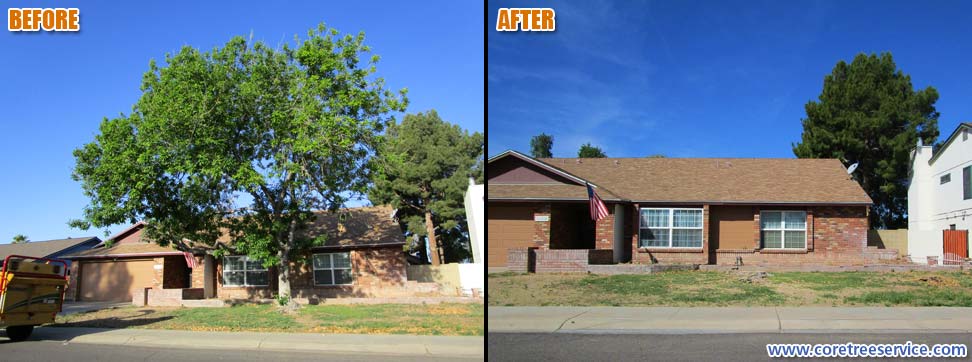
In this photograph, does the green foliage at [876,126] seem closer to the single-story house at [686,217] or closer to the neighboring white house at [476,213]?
the single-story house at [686,217]

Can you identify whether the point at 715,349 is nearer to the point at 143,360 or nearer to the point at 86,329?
the point at 143,360

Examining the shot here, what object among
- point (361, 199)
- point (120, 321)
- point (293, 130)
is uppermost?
point (293, 130)

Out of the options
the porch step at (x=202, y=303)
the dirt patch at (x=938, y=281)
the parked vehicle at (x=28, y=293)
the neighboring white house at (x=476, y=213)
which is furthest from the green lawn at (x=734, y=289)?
the porch step at (x=202, y=303)

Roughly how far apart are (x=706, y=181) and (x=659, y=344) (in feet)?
66.1

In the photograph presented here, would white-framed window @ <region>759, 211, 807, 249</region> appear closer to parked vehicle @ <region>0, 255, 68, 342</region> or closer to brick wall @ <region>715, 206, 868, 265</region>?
brick wall @ <region>715, 206, 868, 265</region>

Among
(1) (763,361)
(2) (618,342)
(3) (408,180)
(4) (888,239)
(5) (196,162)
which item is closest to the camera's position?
(1) (763,361)

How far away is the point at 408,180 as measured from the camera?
44.4 m

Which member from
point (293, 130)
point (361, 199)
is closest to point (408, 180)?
point (361, 199)

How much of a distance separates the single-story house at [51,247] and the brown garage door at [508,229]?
1370 inches

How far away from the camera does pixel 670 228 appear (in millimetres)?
28516

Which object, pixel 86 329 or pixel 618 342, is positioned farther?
pixel 86 329

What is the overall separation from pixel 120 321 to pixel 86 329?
2304 mm

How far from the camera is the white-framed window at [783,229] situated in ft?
93.6

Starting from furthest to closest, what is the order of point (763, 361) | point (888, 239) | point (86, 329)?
point (888, 239), point (86, 329), point (763, 361)
